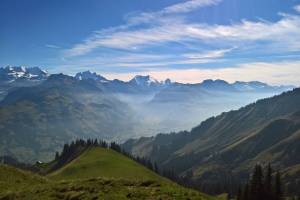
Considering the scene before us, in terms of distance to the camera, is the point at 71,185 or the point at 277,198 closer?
the point at 71,185

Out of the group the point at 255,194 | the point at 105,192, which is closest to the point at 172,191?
the point at 105,192

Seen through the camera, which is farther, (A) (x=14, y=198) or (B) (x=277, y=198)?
(B) (x=277, y=198)

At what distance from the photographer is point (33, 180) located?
64375 mm

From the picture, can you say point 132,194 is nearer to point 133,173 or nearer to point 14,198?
point 14,198

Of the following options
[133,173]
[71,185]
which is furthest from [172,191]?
[133,173]

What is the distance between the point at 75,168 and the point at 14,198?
160558 mm

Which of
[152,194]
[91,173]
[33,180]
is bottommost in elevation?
[91,173]

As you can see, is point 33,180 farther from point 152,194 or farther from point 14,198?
point 152,194

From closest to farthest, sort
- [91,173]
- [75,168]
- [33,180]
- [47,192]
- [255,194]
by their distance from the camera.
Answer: [47,192] < [33,180] < [255,194] < [91,173] < [75,168]

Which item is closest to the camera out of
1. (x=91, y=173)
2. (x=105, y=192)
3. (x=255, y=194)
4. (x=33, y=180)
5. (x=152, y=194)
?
(x=152, y=194)

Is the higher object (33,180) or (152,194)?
(152,194)

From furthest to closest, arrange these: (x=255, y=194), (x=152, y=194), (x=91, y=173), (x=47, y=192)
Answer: (x=91, y=173) → (x=255, y=194) → (x=47, y=192) → (x=152, y=194)

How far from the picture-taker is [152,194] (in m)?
35.0

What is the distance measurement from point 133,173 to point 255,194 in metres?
103
